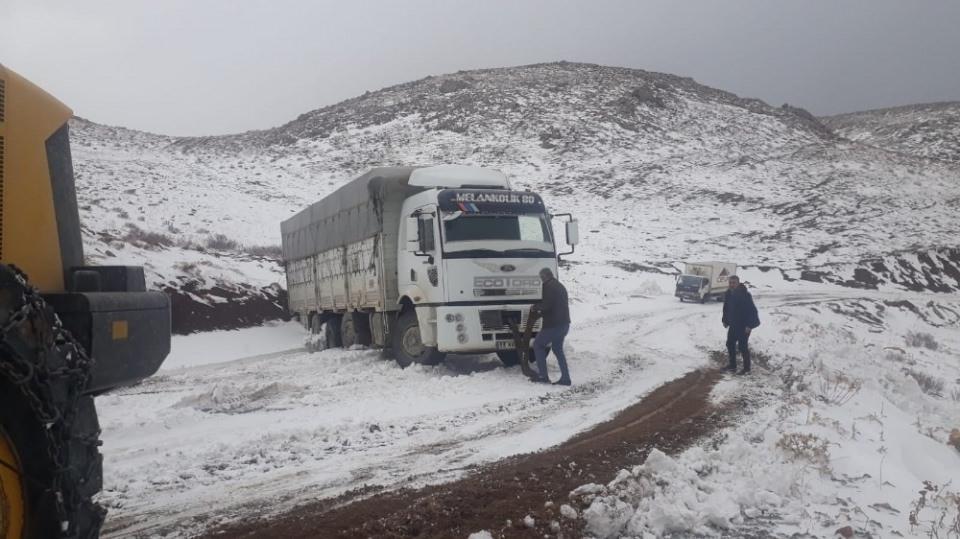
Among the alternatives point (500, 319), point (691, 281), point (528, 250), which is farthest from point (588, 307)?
point (500, 319)

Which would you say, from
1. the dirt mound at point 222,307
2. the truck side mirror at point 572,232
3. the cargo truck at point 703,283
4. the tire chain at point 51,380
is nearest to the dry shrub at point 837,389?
the truck side mirror at point 572,232

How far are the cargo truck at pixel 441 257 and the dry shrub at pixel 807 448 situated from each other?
5.64m

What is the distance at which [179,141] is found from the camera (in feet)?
200

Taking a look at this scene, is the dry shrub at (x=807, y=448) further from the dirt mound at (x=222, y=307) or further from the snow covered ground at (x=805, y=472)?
the dirt mound at (x=222, y=307)

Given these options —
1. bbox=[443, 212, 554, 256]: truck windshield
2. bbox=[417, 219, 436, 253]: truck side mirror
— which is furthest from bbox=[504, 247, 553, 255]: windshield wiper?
bbox=[417, 219, 436, 253]: truck side mirror

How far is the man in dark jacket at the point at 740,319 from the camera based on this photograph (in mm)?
12211

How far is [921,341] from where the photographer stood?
21.1 metres

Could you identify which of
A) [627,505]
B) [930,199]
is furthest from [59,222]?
[930,199]

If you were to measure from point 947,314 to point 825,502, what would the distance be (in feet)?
88.8

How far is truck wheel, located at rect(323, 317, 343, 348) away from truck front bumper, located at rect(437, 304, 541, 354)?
6203mm

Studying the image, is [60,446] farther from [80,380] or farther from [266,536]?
[266,536]

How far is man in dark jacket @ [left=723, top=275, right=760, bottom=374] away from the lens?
12.2 meters

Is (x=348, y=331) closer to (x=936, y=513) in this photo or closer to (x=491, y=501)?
(x=491, y=501)

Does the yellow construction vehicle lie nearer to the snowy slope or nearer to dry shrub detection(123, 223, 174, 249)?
the snowy slope
